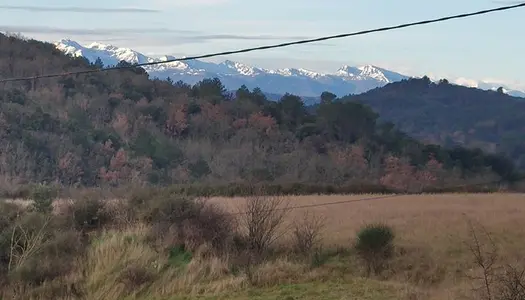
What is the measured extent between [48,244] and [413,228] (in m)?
13.5

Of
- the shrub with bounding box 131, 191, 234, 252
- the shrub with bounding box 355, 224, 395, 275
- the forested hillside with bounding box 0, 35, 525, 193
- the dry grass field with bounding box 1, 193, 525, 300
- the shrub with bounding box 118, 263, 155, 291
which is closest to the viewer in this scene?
the dry grass field with bounding box 1, 193, 525, 300

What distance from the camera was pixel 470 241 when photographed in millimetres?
25109

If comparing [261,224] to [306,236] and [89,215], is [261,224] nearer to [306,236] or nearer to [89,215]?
[306,236]

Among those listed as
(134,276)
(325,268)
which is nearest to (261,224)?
(325,268)

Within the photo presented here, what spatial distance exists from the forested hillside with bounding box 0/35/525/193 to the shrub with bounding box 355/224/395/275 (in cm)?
3179

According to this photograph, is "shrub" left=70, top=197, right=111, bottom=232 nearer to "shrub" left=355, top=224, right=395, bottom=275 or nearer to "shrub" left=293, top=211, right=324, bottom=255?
"shrub" left=293, top=211, right=324, bottom=255

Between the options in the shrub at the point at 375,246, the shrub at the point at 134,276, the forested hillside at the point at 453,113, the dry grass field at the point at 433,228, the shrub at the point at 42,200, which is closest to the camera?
the shrub at the point at 134,276

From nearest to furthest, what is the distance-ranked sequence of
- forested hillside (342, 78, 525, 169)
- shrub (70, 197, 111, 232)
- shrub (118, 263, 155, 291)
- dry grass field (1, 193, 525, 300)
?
dry grass field (1, 193, 525, 300), shrub (118, 263, 155, 291), shrub (70, 197, 111, 232), forested hillside (342, 78, 525, 169)

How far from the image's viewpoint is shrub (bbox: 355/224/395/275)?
75.4 ft

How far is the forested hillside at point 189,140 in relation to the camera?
2584 inches

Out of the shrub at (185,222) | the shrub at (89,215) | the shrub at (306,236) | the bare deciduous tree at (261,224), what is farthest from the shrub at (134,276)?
the shrub at (89,215)

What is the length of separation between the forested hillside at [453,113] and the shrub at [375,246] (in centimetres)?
8183

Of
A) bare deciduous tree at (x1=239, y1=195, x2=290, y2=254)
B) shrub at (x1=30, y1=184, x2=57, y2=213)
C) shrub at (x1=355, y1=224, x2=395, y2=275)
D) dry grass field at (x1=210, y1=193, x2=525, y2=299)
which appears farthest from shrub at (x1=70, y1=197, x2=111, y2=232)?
shrub at (x1=355, y1=224, x2=395, y2=275)

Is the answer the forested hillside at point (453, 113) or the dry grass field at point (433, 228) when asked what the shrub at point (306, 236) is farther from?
the forested hillside at point (453, 113)
